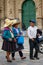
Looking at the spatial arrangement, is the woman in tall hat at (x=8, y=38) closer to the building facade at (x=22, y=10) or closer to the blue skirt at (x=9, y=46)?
the blue skirt at (x=9, y=46)

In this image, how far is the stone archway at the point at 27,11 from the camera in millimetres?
26016

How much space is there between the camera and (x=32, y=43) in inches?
465

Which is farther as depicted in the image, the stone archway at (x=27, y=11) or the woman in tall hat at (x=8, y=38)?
the stone archway at (x=27, y=11)

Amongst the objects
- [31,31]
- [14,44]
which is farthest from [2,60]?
[31,31]

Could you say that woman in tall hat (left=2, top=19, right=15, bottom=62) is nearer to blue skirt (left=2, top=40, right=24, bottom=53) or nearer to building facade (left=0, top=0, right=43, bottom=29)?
blue skirt (left=2, top=40, right=24, bottom=53)

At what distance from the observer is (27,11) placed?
26312 mm

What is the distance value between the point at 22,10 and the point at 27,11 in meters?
0.61

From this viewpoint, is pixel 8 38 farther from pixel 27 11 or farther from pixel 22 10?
pixel 22 10

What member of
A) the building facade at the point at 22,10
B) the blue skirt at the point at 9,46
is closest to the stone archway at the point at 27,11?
the building facade at the point at 22,10

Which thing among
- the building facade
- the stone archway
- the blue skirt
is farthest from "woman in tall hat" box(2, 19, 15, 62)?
the stone archway

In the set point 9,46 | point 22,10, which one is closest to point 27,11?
point 22,10

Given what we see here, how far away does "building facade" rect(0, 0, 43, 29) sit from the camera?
83.1ft

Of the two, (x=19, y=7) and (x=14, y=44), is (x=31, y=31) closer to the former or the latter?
(x=14, y=44)

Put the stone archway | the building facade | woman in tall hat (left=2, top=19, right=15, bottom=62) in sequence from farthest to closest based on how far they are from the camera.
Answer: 1. the stone archway
2. the building facade
3. woman in tall hat (left=2, top=19, right=15, bottom=62)
